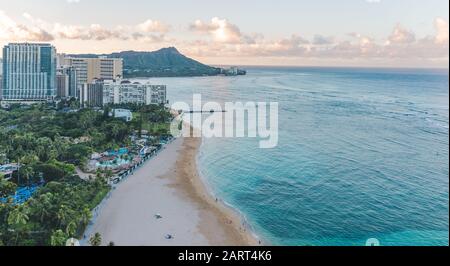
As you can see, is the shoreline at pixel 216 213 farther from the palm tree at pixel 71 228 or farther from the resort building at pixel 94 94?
the resort building at pixel 94 94

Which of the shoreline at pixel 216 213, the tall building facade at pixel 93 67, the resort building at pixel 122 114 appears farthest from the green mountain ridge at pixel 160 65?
A: the shoreline at pixel 216 213

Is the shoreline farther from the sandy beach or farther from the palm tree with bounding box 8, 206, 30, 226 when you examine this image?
the palm tree with bounding box 8, 206, 30, 226

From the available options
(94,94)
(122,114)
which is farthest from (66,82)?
(122,114)

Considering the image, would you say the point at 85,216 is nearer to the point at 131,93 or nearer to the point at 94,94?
the point at 131,93

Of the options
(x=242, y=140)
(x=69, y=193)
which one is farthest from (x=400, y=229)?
(x=242, y=140)

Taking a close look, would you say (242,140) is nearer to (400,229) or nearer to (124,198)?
(124,198)
